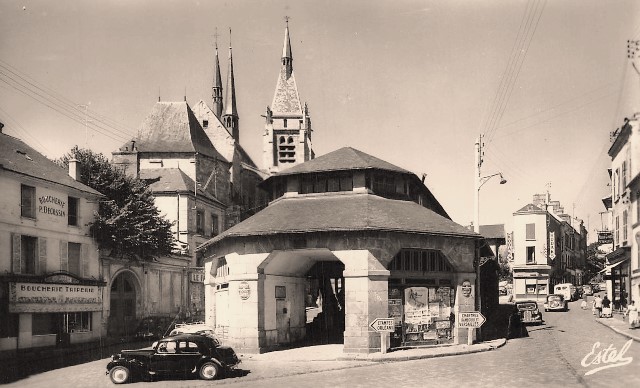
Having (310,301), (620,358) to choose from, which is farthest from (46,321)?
(310,301)

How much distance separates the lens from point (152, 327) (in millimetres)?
38031

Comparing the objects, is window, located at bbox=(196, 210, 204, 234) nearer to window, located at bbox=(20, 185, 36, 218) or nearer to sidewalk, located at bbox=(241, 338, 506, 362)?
window, located at bbox=(20, 185, 36, 218)

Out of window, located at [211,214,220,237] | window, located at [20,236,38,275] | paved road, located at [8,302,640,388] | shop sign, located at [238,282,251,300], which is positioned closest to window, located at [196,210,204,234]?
window, located at [211,214,220,237]

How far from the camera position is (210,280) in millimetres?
30828

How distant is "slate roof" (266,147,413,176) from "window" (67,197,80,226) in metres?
12.0

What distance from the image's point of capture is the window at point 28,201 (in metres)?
29.6

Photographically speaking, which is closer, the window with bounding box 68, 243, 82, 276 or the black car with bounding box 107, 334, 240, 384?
the black car with bounding box 107, 334, 240, 384

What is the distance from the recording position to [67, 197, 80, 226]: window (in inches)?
1339

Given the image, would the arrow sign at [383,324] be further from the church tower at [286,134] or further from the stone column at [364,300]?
the church tower at [286,134]

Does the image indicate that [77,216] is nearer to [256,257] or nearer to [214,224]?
[256,257]

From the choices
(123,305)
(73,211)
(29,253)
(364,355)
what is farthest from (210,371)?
(123,305)

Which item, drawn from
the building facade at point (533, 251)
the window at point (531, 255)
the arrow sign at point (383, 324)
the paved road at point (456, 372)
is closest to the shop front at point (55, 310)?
the paved road at point (456, 372)

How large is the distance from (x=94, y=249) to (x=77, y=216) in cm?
240

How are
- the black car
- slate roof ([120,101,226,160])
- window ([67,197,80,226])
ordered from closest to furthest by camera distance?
the black car
window ([67,197,80,226])
slate roof ([120,101,226,160])
